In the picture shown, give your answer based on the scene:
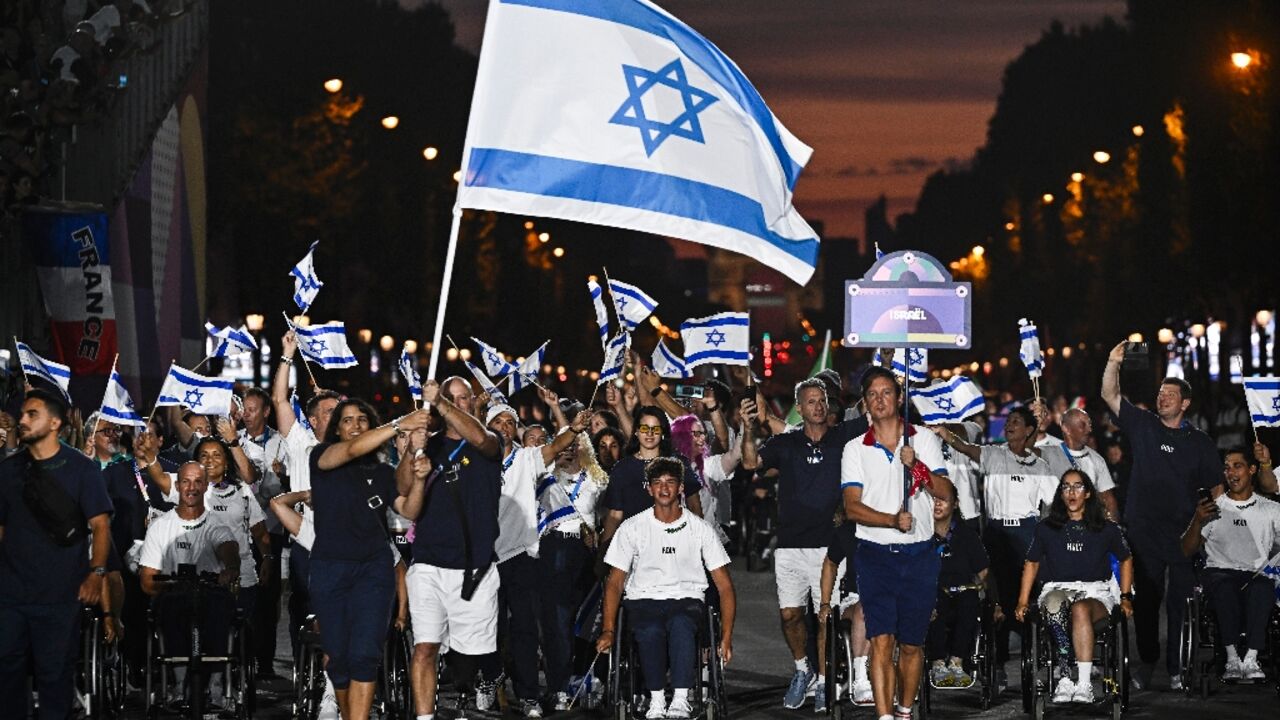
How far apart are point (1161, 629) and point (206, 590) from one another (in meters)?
9.57

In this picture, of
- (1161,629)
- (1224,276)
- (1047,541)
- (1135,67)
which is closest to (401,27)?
(1135,67)

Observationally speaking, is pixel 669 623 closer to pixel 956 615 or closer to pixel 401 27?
pixel 956 615

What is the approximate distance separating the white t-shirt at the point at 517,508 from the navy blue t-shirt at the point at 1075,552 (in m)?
3.09

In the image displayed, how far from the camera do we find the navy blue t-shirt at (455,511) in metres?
12.9

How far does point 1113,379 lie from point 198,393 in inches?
250

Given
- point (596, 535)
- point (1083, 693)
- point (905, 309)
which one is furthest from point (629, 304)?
point (1083, 693)

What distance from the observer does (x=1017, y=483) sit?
54.1 ft

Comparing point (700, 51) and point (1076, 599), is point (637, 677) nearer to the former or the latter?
point (1076, 599)

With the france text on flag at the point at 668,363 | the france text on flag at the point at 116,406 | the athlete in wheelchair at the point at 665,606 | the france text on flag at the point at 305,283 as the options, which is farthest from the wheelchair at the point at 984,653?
the france text on flag at the point at 116,406

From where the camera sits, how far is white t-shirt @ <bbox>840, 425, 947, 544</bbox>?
1220 centimetres

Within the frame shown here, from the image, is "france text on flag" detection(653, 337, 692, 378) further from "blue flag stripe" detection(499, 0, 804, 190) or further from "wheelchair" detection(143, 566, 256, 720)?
"blue flag stripe" detection(499, 0, 804, 190)

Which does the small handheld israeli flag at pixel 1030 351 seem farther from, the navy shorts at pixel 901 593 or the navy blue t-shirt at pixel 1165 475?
the navy shorts at pixel 901 593

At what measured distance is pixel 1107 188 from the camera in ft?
253

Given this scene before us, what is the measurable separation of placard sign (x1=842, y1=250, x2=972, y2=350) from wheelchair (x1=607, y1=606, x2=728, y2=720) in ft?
6.18
